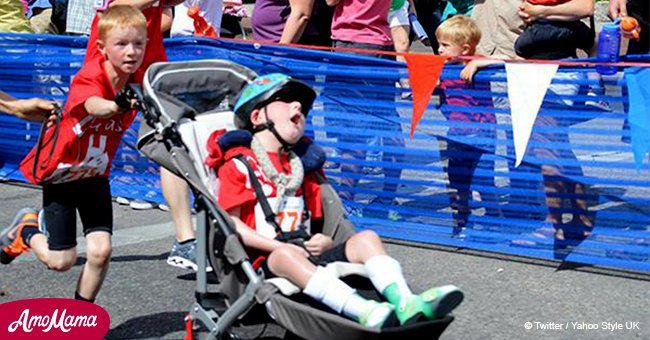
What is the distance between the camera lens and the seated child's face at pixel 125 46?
562 centimetres

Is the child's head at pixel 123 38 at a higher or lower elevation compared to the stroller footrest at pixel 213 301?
higher

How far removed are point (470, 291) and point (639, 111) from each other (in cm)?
138

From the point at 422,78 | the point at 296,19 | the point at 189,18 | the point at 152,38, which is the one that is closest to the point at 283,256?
the point at 152,38

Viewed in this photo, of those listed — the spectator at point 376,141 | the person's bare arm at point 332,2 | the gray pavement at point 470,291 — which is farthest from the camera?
the person's bare arm at point 332,2

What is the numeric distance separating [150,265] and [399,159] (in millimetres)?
1739

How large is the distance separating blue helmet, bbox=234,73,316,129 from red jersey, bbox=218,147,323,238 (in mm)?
195

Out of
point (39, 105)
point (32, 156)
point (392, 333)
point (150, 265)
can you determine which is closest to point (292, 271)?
point (392, 333)

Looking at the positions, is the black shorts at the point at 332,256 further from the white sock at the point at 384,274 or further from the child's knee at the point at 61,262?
the child's knee at the point at 61,262

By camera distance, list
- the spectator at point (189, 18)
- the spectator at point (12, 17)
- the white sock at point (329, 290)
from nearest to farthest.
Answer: the white sock at point (329, 290), the spectator at point (189, 18), the spectator at point (12, 17)

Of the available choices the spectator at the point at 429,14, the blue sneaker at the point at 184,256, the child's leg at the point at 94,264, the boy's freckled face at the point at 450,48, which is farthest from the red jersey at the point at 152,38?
the spectator at the point at 429,14

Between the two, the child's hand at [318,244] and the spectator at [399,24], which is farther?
the spectator at [399,24]

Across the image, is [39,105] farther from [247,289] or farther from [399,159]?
[399,159]

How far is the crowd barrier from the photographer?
6.84 metres

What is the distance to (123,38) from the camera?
5.62 m
